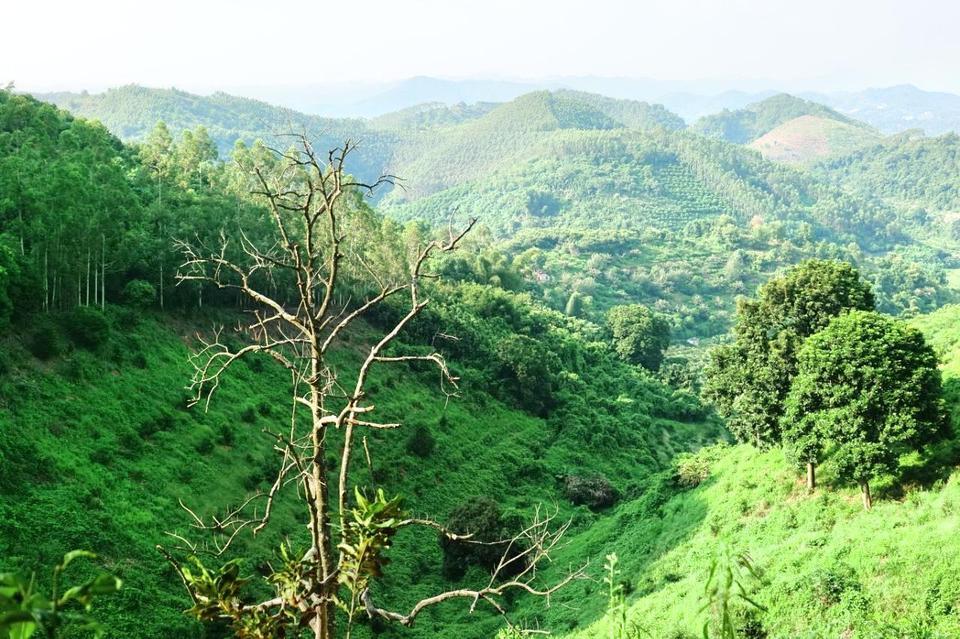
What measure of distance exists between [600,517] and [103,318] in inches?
967

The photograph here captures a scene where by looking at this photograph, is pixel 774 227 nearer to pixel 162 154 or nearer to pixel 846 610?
pixel 162 154

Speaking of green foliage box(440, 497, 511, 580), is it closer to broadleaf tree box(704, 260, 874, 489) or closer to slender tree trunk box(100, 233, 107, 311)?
broadleaf tree box(704, 260, 874, 489)

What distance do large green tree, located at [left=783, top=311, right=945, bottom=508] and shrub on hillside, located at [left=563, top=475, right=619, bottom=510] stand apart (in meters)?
16.8

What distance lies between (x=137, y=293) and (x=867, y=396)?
29461mm

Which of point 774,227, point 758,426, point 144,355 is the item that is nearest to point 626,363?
point 758,426

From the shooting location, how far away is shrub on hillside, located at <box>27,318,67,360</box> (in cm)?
2556

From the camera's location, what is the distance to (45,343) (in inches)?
1010

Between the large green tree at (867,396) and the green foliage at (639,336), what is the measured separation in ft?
152

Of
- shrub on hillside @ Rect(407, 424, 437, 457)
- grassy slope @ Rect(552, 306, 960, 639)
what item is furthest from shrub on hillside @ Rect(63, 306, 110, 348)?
grassy slope @ Rect(552, 306, 960, 639)

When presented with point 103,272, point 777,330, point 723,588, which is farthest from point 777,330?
point 103,272

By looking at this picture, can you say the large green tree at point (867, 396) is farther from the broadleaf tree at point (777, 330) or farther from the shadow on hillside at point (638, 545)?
the shadow on hillside at point (638, 545)

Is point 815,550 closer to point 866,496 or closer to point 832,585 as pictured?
point 832,585

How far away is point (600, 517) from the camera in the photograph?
34.7 m

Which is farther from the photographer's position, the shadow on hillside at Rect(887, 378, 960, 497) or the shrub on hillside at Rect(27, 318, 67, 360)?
the shrub on hillside at Rect(27, 318, 67, 360)
